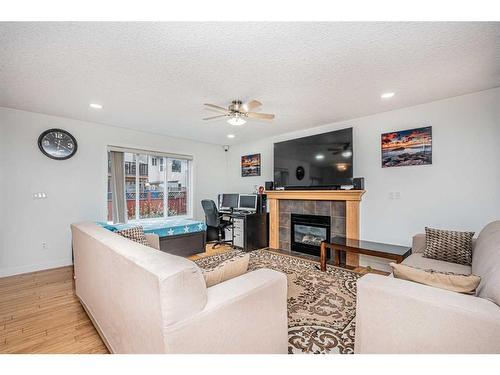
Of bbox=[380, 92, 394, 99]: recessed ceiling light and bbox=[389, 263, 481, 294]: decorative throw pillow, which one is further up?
bbox=[380, 92, 394, 99]: recessed ceiling light

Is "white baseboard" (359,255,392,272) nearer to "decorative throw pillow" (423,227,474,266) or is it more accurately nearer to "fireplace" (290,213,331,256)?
"fireplace" (290,213,331,256)

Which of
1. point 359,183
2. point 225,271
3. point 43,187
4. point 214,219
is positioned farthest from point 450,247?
point 43,187

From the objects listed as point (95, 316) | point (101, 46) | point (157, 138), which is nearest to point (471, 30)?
point (101, 46)

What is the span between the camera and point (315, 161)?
396 cm

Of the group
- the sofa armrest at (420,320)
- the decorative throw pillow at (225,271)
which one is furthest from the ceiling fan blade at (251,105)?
the sofa armrest at (420,320)

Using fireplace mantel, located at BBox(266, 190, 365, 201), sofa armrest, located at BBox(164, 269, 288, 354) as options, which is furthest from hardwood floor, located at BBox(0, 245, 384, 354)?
fireplace mantel, located at BBox(266, 190, 365, 201)

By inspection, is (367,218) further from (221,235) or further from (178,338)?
(178,338)

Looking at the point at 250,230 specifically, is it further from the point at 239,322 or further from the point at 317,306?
the point at 239,322

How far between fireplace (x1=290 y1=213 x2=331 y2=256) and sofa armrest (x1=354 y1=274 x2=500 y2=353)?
279 centimetres

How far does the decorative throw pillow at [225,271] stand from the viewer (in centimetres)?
129

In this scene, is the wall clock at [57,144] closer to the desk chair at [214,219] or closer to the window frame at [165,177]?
the window frame at [165,177]

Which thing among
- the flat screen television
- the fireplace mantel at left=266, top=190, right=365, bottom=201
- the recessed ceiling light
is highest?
the recessed ceiling light

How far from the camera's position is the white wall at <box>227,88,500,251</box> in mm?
2666

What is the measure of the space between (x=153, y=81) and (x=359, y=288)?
266cm
